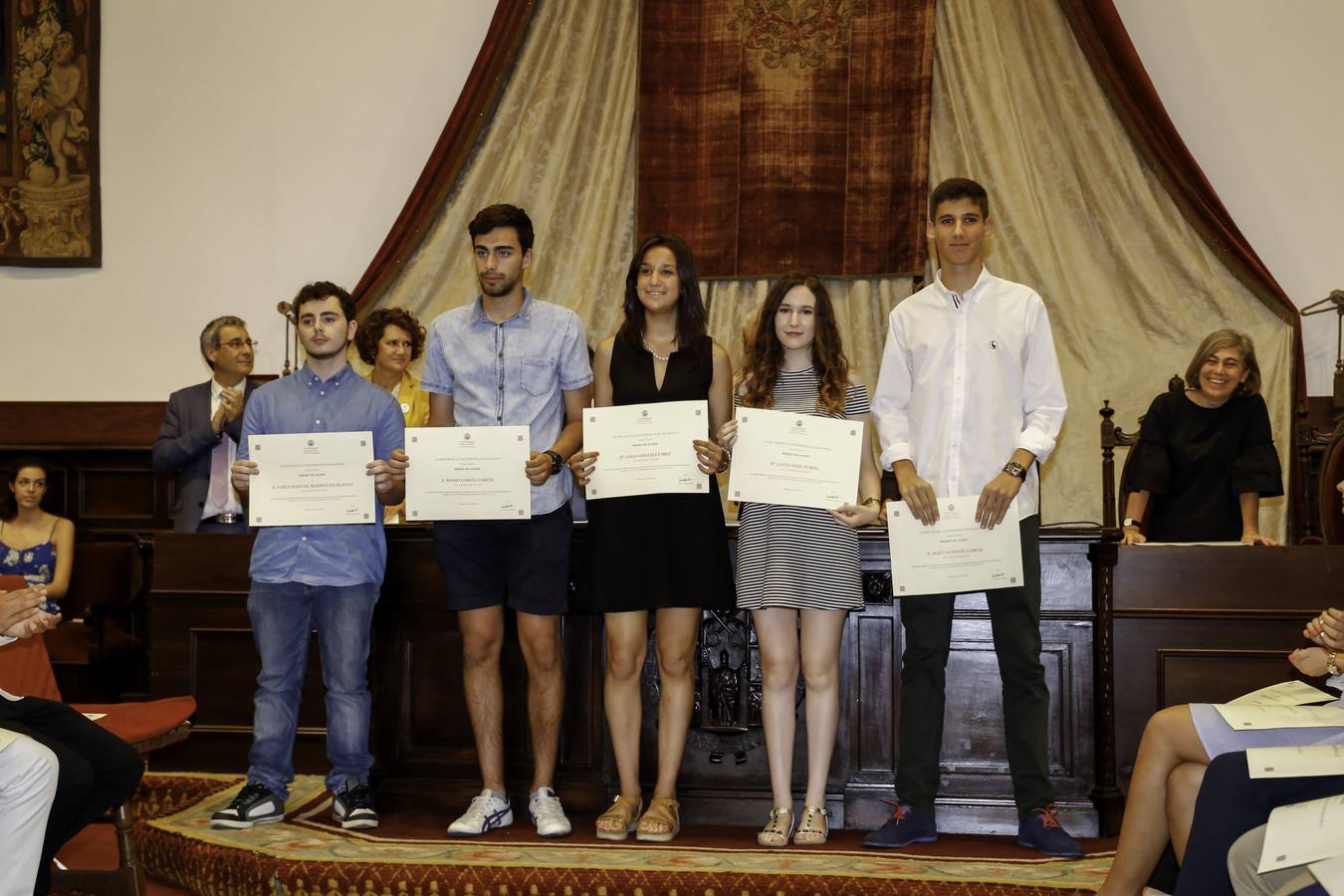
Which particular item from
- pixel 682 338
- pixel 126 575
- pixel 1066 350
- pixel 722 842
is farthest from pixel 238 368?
pixel 1066 350

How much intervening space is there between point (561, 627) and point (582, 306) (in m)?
3.03

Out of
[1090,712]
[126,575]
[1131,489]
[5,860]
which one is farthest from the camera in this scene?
[126,575]

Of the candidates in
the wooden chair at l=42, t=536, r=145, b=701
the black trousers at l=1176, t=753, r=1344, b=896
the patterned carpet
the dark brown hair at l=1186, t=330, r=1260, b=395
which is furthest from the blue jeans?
the dark brown hair at l=1186, t=330, r=1260, b=395

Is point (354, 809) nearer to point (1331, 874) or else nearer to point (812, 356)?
point (812, 356)

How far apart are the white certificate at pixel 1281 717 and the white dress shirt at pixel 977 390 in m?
0.99

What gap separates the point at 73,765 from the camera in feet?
8.77

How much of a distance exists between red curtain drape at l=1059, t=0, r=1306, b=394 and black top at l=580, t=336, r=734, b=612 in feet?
12.1

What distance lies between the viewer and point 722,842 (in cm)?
347

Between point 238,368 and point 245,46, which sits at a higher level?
point 245,46

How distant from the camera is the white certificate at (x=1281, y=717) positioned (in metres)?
2.40

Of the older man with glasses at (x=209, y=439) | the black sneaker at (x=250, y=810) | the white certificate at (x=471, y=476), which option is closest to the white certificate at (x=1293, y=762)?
the white certificate at (x=471, y=476)

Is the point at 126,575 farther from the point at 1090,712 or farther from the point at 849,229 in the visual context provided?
the point at 1090,712

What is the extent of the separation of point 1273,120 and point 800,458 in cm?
432

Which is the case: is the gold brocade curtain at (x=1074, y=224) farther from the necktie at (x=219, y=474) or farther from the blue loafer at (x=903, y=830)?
the necktie at (x=219, y=474)
